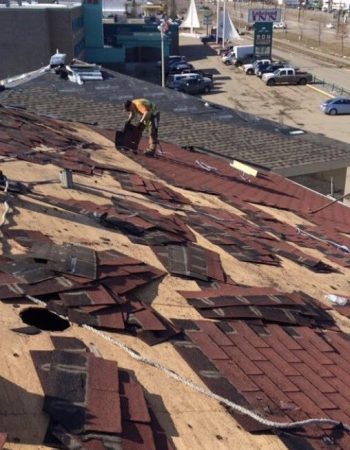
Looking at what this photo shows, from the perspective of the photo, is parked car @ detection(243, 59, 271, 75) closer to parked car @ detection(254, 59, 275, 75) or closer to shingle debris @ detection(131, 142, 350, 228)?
parked car @ detection(254, 59, 275, 75)

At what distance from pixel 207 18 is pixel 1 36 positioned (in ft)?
193

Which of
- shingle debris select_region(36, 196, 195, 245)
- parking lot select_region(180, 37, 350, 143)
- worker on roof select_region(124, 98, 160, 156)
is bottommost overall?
parking lot select_region(180, 37, 350, 143)

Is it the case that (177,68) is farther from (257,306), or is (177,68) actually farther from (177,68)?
(257,306)

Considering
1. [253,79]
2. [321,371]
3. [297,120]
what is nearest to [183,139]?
[321,371]

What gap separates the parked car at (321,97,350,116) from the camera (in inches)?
1761

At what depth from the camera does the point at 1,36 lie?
41781 millimetres

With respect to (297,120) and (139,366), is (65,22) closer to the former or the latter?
(297,120)

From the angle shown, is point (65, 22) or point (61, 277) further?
point (65, 22)

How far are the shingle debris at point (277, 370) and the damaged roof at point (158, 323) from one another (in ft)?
0.05

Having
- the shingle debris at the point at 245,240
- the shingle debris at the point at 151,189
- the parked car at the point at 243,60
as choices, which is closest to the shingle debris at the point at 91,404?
the shingle debris at the point at 245,240

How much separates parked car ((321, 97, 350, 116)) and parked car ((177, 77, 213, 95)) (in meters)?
11.0

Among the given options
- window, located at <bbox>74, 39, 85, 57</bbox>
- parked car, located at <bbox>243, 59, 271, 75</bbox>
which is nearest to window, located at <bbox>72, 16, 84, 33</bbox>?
window, located at <bbox>74, 39, 85, 57</bbox>

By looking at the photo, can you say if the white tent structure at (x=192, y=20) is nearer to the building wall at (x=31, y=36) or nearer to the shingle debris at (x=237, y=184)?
the building wall at (x=31, y=36)

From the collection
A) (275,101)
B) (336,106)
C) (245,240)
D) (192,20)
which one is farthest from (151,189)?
(192,20)
